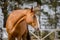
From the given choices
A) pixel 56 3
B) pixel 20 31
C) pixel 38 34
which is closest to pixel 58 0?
pixel 56 3

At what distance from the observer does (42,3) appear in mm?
1432

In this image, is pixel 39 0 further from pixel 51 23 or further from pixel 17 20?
pixel 17 20

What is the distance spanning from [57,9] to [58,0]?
0.08 metres

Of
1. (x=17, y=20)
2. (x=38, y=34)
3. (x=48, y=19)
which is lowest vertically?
(x=38, y=34)

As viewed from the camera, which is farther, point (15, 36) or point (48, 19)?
point (48, 19)

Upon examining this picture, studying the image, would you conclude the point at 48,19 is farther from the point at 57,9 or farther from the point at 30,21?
the point at 30,21

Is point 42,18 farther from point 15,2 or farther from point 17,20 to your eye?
point 17,20

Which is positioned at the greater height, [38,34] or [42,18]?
[42,18]

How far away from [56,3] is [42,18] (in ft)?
0.59

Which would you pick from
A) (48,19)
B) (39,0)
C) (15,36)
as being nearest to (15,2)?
(39,0)

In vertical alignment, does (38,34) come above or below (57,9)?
below

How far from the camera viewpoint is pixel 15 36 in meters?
0.78

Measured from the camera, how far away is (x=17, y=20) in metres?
0.76

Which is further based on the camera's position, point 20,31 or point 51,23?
point 51,23
